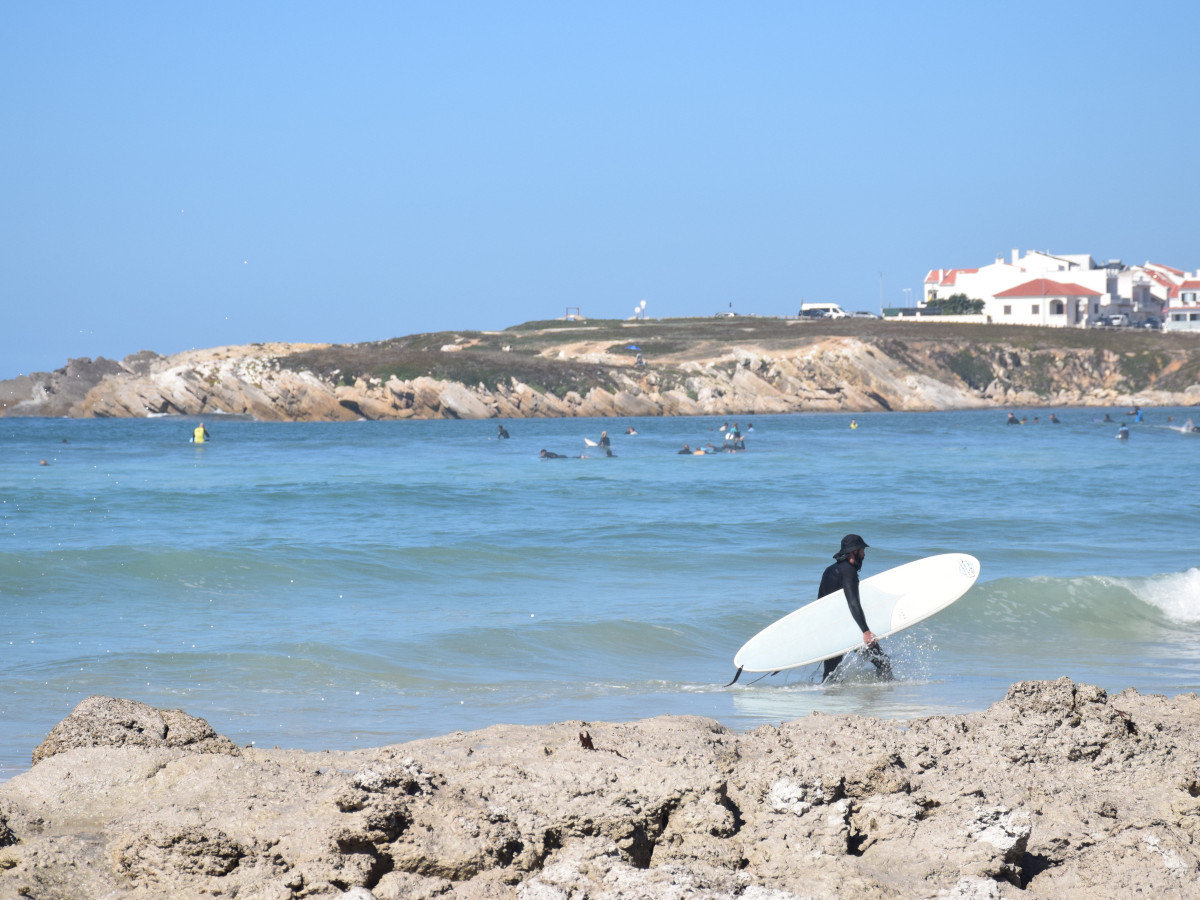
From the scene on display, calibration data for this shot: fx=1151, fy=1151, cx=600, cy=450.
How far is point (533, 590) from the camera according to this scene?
44.0ft

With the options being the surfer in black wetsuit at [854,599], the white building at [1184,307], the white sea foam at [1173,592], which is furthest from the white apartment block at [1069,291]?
the surfer in black wetsuit at [854,599]

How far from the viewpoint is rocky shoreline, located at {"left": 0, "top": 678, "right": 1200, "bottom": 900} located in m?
3.56

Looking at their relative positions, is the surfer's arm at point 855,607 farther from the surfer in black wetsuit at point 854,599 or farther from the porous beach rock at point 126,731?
the porous beach rock at point 126,731

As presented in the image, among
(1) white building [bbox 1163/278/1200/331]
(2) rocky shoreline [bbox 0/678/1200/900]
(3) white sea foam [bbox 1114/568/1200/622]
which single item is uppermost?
(1) white building [bbox 1163/278/1200/331]

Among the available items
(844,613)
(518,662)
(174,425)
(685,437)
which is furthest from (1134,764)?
(174,425)

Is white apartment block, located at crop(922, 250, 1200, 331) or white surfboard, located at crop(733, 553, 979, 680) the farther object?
white apartment block, located at crop(922, 250, 1200, 331)

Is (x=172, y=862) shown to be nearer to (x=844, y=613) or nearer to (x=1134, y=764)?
(x=1134, y=764)

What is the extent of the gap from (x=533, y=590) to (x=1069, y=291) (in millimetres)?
112483

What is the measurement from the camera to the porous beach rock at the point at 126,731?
4.88 metres

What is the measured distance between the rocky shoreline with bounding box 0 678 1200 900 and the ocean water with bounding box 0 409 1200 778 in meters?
1.99

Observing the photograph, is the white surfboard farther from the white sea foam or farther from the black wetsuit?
the white sea foam

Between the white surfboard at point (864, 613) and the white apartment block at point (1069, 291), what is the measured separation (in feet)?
358

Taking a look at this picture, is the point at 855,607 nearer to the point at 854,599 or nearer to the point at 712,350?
the point at 854,599

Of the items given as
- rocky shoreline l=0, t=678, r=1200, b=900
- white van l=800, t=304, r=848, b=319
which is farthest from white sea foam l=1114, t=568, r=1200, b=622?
white van l=800, t=304, r=848, b=319
